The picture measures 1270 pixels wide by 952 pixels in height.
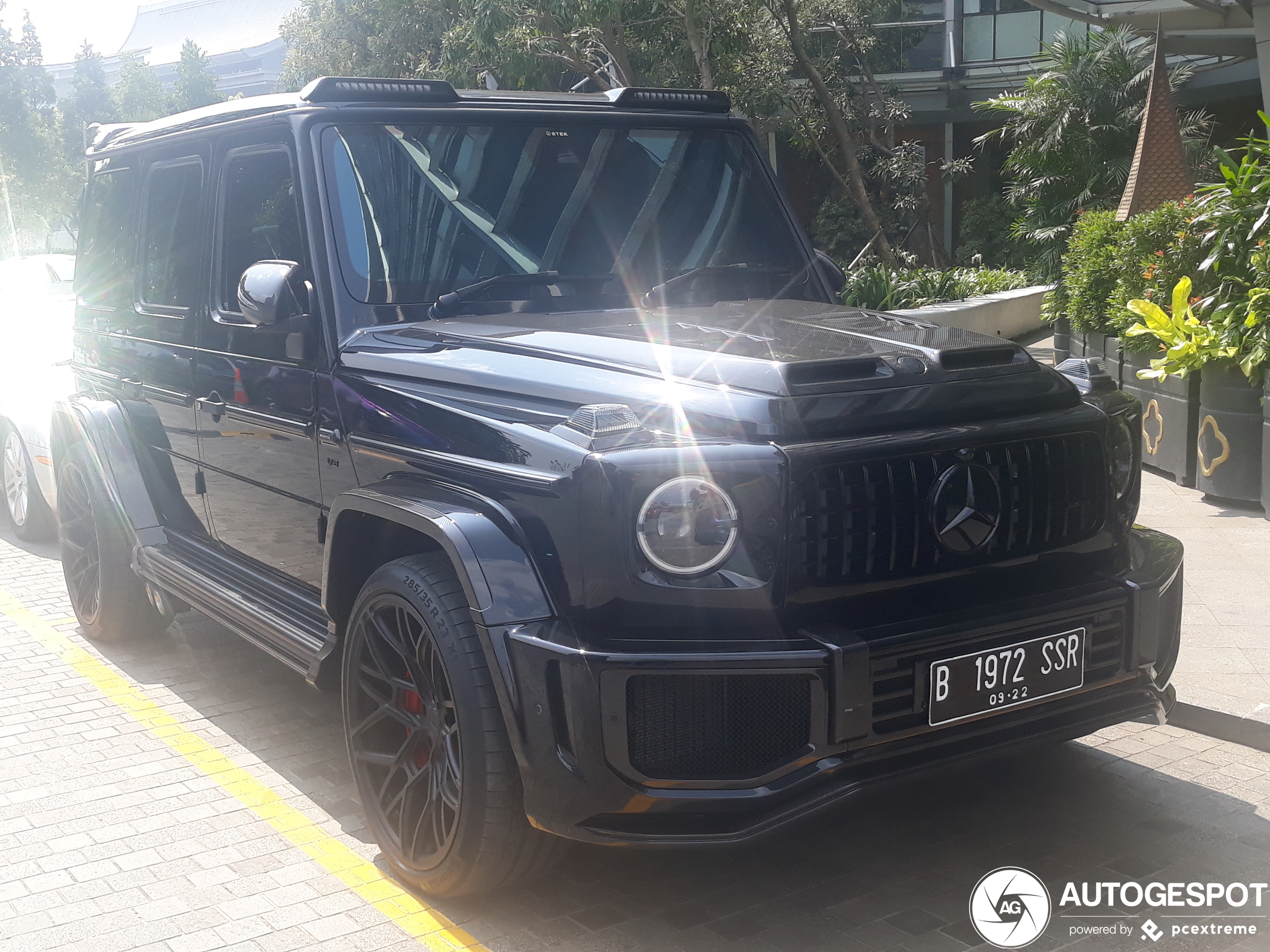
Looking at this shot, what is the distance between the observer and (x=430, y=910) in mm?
3402

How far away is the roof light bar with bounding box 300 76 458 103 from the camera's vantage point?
4.10m

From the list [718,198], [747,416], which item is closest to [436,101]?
[718,198]

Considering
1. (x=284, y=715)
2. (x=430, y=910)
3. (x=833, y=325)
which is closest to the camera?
(x=430, y=910)

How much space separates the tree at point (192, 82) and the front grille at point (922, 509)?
49264 mm

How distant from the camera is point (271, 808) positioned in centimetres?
411

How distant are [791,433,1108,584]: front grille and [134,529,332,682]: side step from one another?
5.36ft

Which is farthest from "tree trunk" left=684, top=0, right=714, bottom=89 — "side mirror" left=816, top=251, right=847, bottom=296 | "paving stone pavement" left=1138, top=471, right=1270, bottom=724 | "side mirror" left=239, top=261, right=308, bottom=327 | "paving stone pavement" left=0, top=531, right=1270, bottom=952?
"paving stone pavement" left=0, top=531, right=1270, bottom=952

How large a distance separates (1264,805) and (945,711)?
1.59m

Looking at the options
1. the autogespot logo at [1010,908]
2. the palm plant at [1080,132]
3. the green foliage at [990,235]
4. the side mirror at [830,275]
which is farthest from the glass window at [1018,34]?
the autogespot logo at [1010,908]

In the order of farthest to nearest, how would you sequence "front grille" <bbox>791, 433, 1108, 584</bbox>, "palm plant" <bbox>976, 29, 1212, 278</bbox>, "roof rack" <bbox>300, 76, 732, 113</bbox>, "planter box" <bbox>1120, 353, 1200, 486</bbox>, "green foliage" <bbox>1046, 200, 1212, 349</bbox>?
"palm plant" <bbox>976, 29, 1212, 278</bbox>, "green foliage" <bbox>1046, 200, 1212, 349</bbox>, "planter box" <bbox>1120, 353, 1200, 486</bbox>, "roof rack" <bbox>300, 76, 732, 113</bbox>, "front grille" <bbox>791, 433, 1108, 584</bbox>

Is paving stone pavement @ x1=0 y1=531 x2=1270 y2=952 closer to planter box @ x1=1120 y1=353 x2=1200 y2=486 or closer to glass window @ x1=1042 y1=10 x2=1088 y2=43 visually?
planter box @ x1=1120 y1=353 x2=1200 y2=486

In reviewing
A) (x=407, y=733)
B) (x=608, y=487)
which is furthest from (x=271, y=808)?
(x=608, y=487)

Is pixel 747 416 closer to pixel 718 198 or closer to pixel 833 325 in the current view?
pixel 833 325

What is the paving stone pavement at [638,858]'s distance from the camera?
10.7ft
